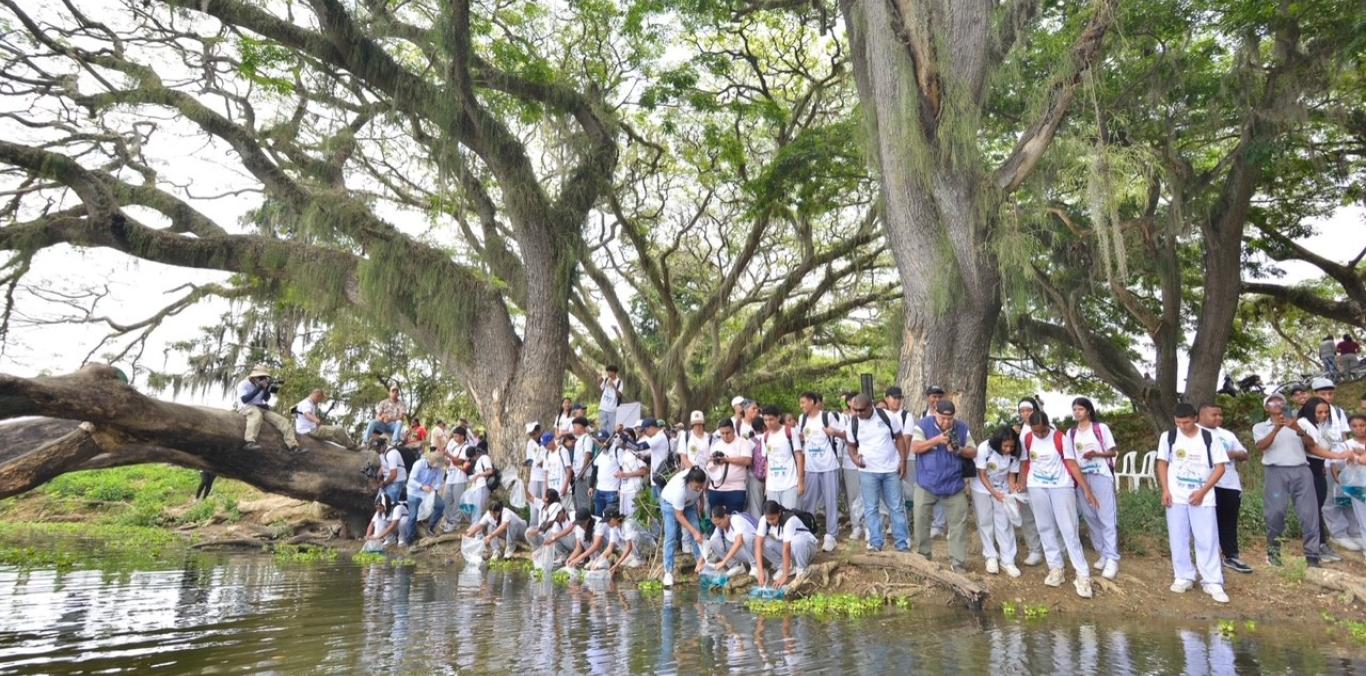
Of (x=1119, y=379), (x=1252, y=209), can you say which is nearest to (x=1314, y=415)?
(x=1119, y=379)

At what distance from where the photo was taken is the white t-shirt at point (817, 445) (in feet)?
26.6

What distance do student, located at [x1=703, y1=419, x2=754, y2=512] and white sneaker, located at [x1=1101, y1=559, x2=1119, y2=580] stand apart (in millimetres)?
3220

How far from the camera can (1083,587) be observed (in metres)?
6.58

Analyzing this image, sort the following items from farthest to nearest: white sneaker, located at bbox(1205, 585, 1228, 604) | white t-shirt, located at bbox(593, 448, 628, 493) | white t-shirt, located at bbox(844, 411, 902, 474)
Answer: white t-shirt, located at bbox(593, 448, 628, 493)
white t-shirt, located at bbox(844, 411, 902, 474)
white sneaker, located at bbox(1205, 585, 1228, 604)

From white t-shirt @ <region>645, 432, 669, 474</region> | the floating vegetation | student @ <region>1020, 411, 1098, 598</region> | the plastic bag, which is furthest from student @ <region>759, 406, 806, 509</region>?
the plastic bag

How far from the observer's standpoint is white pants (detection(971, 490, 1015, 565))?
723cm

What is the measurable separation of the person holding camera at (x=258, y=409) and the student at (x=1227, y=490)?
10.8 m

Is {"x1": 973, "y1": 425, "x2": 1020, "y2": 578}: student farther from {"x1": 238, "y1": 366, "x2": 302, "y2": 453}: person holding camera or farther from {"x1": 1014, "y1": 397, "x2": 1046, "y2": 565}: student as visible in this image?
{"x1": 238, "y1": 366, "x2": 302, "y2": 453}: person holding camera

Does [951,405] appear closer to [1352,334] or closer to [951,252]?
[951,252]

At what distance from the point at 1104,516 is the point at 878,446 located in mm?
1925

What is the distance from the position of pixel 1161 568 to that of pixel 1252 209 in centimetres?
1042

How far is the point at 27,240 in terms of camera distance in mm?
11273

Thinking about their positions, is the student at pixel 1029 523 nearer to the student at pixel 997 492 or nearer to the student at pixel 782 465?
the student at pixel 997 492

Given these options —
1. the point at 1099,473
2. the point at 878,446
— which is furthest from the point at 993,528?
the point at 878,446
